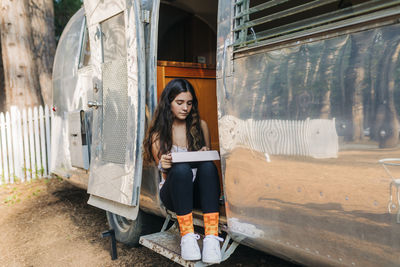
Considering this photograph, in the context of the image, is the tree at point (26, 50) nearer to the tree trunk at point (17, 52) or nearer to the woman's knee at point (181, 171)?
the tree trunk at point (17, 52)

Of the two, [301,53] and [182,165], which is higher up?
[301,53]

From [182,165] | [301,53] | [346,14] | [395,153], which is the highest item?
[346,14]

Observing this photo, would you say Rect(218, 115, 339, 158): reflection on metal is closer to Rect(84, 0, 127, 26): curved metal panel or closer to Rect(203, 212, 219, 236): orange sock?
Rect(203, 212, 219, 236): orange sock

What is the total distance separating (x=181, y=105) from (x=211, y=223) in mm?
993

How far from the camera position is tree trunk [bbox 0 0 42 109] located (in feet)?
25.1

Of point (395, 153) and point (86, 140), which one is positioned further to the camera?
point (86, 140)

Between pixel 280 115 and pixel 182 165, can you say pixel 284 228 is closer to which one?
pixel 280 115

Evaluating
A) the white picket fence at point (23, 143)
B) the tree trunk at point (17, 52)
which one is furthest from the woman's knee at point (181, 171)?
the tree trunk at point (17, 52)

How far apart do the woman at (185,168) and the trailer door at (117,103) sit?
18 centimetres

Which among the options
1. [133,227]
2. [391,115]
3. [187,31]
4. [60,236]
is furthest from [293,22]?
[60,236]

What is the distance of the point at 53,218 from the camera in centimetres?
490

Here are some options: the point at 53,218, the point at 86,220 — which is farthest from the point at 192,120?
the point at 53,218

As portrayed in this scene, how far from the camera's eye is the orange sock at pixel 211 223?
245 cm

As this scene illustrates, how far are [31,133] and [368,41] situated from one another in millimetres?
6803
